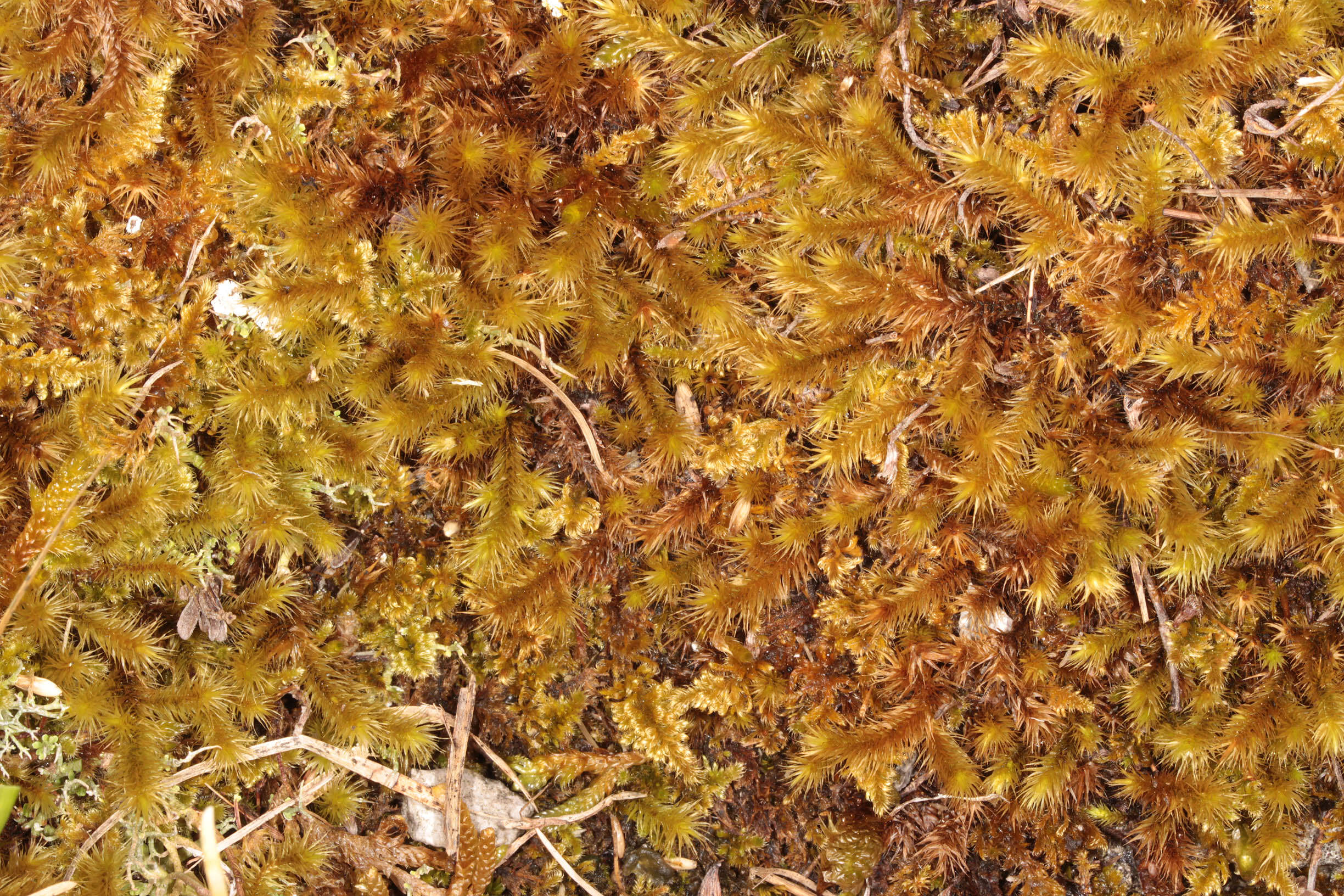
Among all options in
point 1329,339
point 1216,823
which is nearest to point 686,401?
point 1329,339

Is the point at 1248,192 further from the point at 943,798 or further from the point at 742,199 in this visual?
the point at 943,798

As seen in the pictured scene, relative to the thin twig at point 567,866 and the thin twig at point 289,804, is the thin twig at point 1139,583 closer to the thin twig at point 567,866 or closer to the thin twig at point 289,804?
the thin twig at point 567,866

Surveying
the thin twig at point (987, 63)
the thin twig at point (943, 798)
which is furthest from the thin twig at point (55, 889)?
the thin twig at point (987, 63)

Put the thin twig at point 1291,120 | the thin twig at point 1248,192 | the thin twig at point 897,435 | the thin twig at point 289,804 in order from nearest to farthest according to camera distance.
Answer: the thin twig at point 1291,120, the thin twig at point 1248,192, the thin twig at point 897,435, the thin twig at point 289,804

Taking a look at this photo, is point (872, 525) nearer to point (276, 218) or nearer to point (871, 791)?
point (871, 791)

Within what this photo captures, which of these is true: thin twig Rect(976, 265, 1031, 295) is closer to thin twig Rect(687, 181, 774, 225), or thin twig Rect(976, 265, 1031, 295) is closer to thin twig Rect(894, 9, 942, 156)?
thin twig Rect(894, 9, 942, 156)
